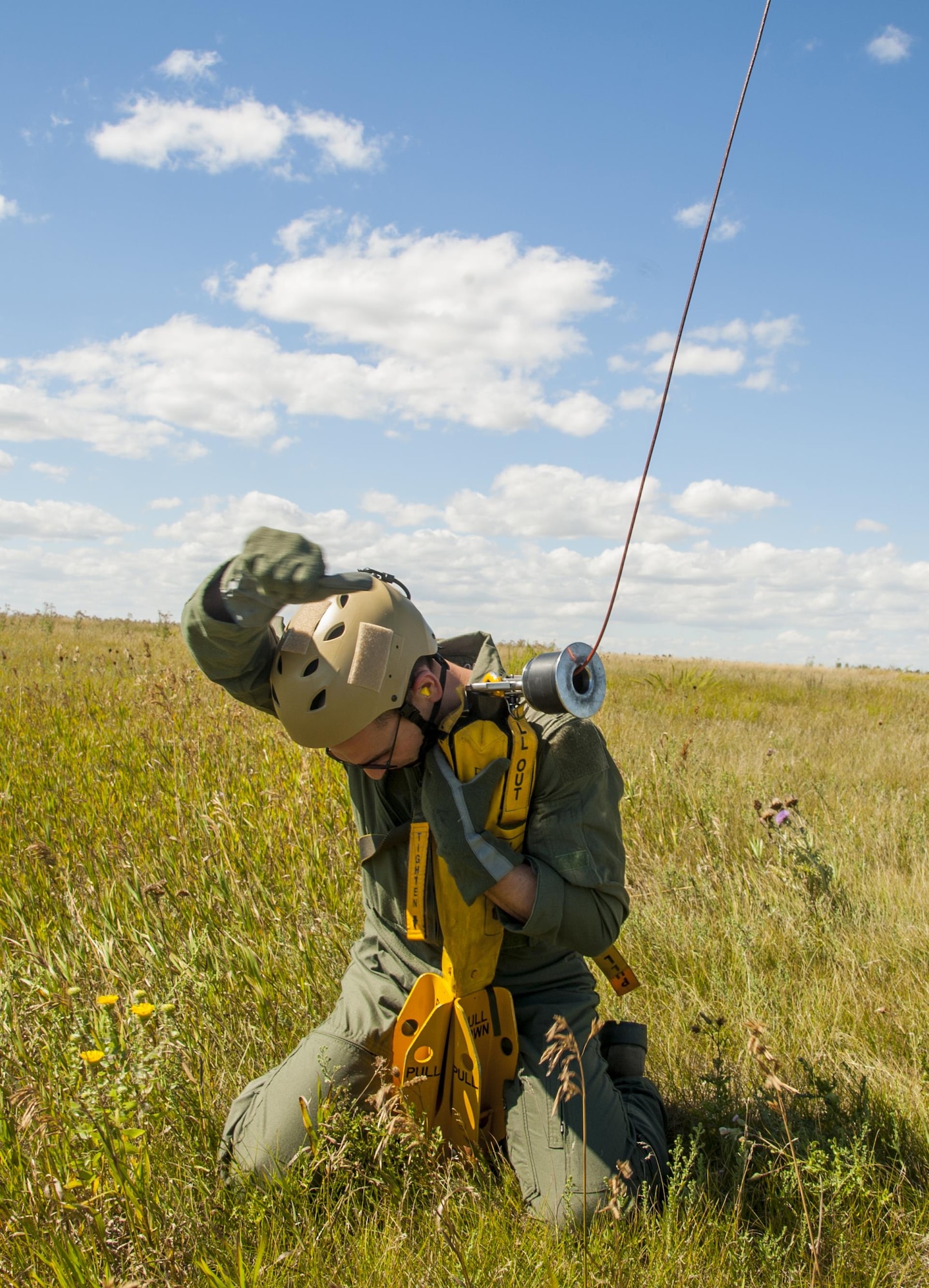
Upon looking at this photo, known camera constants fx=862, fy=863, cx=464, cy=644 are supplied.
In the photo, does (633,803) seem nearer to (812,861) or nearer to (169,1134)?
(812,861)

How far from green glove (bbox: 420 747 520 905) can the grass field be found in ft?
2.08

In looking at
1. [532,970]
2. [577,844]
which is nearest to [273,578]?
[577,844]

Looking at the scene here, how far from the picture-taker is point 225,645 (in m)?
2.30

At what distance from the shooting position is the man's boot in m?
2.71

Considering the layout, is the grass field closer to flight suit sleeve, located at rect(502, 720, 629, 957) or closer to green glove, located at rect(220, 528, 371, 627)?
flight suit sleeve, located at rect(502, 720, 629, 957)

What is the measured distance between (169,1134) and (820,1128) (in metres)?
1.83

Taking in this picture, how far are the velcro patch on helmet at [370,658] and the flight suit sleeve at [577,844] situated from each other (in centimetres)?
54

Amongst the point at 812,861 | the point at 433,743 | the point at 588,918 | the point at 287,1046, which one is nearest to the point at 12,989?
the point at 287,1046

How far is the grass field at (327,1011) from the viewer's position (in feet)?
6.39

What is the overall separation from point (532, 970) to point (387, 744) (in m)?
0.89

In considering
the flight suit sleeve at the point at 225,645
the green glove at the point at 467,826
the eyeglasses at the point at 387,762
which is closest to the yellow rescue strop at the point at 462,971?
the green glove at the point at 467,826

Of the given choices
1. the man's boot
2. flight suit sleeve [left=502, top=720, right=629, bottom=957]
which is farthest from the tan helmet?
the man's boot

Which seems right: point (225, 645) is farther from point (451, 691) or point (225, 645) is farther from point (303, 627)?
point (451, 691)

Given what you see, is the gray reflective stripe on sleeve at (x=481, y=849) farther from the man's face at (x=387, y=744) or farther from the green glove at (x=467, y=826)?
the man's face at (x=387, y=744)
